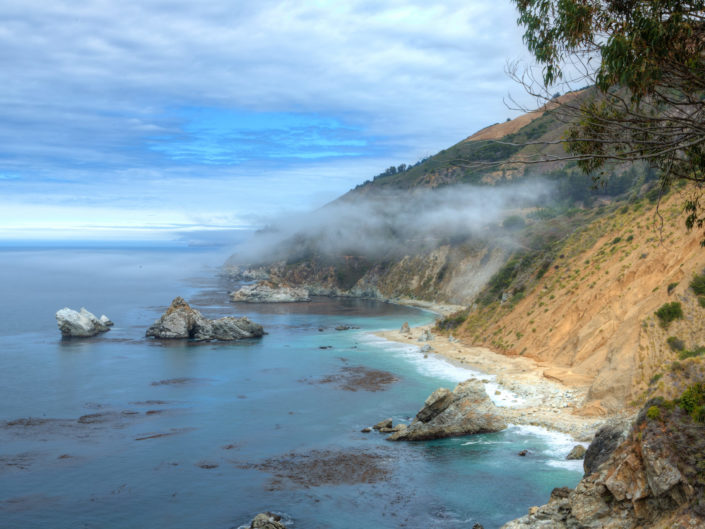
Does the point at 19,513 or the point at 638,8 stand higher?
the point at 638,8

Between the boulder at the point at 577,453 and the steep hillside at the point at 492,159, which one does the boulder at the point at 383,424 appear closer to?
the boulder at the point at 577,453

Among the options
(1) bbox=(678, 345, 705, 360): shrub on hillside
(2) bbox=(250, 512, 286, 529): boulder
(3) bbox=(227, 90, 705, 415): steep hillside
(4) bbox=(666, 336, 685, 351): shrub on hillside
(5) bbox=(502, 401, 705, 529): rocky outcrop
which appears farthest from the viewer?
(3) bbox=(227, 90, 705, 415): steep hillside

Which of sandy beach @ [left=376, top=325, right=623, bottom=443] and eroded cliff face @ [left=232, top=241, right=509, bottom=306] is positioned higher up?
eroded cliff face @ [left=232, top=241, right=509, bottom=306]

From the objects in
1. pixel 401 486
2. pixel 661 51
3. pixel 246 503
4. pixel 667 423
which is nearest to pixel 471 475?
pixel 401 486

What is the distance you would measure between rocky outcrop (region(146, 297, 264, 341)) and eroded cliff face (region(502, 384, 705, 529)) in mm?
64050

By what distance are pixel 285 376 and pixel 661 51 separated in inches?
1873

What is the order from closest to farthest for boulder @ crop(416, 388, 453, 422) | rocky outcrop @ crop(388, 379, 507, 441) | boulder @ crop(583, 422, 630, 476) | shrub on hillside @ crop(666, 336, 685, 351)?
boulder @ crop(583, 422, 630, 476) → shrub on hillside @ crop(666, 336, 685, 351) → rocky outcrop @ crop(388, 379, 507, 441) → boulder @ crop(416, 388, 453, 422)

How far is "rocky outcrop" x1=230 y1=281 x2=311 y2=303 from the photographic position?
411ft

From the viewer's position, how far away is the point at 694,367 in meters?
22.3

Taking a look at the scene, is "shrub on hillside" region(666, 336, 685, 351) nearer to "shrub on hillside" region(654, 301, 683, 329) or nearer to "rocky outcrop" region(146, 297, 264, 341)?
"shrub on hillside" region(654, 301, 683, 329)

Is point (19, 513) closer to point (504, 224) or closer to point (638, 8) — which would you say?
point (638, 8)

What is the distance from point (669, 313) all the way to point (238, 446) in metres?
25.6

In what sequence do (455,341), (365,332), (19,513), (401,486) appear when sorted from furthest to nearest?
(365,332)
(455,341)
(401,486)
(19,513)

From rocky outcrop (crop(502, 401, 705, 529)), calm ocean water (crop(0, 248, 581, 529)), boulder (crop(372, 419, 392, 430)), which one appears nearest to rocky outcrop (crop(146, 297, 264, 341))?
calm ocean water (crop(0, 248, 581, 529))
